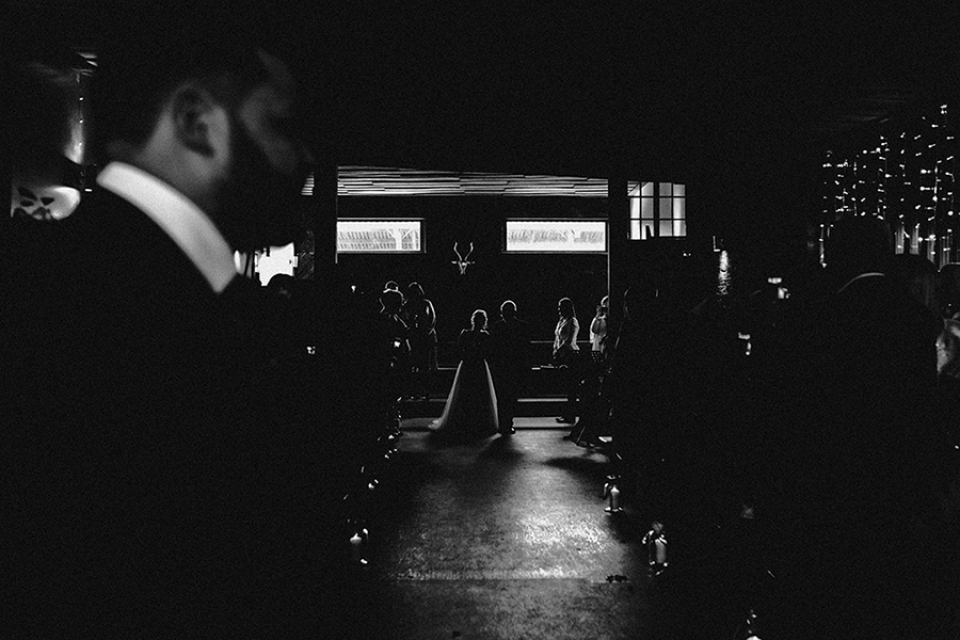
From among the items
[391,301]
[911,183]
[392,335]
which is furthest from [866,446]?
[391,301]

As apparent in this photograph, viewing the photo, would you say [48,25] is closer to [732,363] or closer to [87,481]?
[732,363]

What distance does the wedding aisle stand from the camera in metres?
4.71

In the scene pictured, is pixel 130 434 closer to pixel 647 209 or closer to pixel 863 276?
pixel 863 276

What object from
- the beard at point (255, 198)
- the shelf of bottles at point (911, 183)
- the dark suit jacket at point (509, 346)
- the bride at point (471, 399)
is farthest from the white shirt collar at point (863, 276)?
the dark suit jacket at point (509, 346)

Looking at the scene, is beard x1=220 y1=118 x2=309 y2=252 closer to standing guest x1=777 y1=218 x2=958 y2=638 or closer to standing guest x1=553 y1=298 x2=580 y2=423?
standing guest x1=777 y1=218 x2=958 y2=638

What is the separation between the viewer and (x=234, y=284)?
3.63 ft

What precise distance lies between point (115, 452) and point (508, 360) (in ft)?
37.9

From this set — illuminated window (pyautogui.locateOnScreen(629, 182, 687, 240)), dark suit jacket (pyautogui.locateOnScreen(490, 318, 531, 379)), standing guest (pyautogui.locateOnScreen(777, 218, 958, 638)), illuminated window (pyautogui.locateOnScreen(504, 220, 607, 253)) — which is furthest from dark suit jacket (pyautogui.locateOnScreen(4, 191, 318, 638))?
illuminated window (pyautogui.locateOnScreen(504, 220, 607, 253))

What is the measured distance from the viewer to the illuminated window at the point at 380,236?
20.1m

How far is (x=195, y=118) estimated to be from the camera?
1112mm

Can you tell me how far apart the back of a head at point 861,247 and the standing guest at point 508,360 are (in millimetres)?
8735

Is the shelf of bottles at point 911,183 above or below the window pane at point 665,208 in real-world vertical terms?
below

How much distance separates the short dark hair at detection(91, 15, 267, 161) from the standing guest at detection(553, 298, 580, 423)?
11.3m

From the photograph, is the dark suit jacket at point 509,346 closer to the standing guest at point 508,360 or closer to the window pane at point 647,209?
the standing guest at point 508,360
